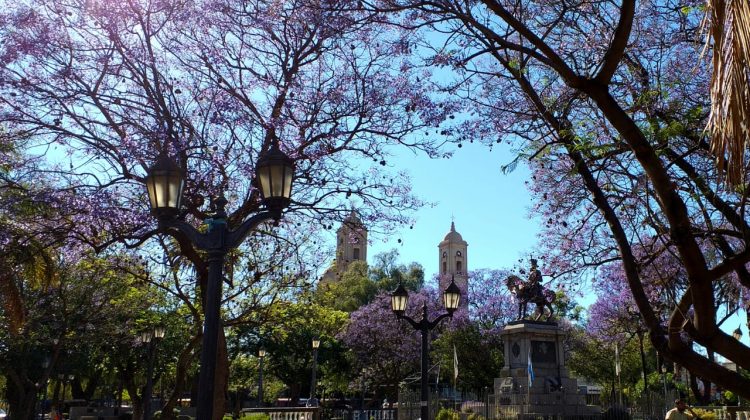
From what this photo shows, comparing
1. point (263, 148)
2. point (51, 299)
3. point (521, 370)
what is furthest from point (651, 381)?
point (263, 148)

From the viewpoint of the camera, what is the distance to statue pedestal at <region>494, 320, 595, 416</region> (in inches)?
807

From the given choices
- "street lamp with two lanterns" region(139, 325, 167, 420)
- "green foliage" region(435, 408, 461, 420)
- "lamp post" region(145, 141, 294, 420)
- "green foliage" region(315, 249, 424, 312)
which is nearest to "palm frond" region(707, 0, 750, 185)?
"lamp post" region(145, 141, 294, 420)

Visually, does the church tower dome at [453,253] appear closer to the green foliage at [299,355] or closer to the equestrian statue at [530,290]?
the green foliage at [299,355]

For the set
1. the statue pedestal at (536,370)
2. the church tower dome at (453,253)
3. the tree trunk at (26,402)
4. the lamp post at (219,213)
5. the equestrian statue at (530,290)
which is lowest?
the tree trunk at (26,402)

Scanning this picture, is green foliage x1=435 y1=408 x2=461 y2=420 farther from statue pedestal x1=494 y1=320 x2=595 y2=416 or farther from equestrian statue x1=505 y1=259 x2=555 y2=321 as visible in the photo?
equestrian statue x1=505 y1=259 x2=555 y2=321

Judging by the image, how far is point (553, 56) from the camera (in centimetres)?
662

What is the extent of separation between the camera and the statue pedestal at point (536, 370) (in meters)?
20.5

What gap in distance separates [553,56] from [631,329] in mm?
28518

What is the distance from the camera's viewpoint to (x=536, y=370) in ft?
73.3

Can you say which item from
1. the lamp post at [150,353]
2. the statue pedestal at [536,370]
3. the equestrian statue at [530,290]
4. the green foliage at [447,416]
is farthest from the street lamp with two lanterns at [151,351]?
the equestrian statue at [530,290]

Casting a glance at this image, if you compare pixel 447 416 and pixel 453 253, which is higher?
pixel 453 253

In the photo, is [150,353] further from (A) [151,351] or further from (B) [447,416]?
(B) [447,416]

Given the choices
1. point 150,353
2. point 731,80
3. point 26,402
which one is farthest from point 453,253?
point 731,80

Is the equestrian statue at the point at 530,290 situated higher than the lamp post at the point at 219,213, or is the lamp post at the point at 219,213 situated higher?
the equestrian statue at the point at 530,290
